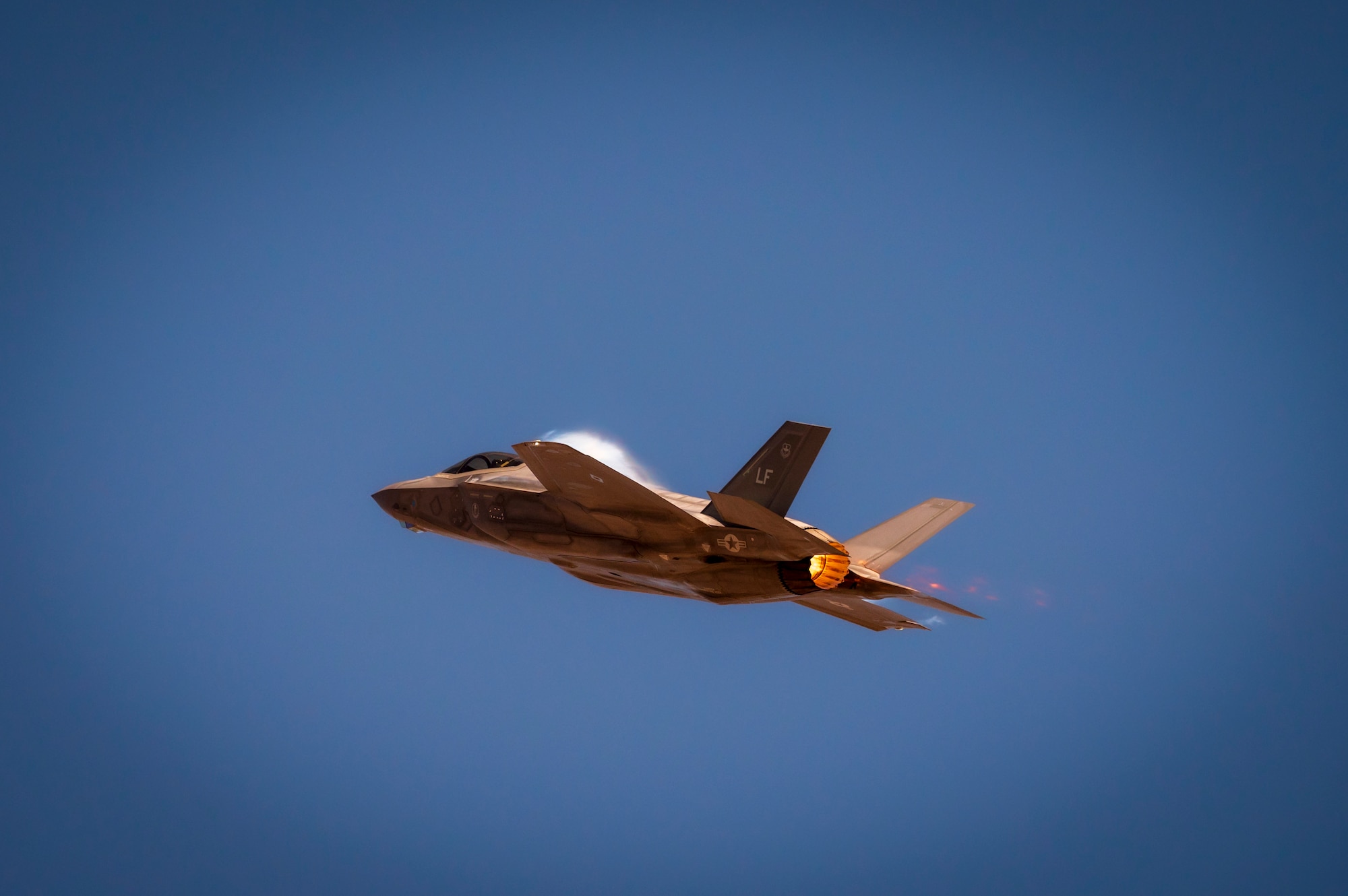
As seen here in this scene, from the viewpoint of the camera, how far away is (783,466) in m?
20.2

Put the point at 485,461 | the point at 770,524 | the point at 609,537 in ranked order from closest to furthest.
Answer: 1. the point at 770,524
2. the point at 609,537
3. the point at 485,461

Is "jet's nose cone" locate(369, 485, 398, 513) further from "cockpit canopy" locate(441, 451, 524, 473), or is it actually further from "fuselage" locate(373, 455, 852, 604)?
"cockpit canopy" locate(441, 451, 524, 473)

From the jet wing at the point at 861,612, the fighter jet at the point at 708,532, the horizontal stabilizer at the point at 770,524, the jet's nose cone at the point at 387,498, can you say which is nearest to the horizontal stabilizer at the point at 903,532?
the fighter jet at the point at 708,532

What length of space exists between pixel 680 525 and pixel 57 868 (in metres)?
70.1

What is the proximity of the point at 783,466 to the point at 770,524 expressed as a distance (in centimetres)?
177

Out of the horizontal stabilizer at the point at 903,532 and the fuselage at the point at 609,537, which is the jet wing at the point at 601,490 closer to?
the fuselage at the point at 609,537

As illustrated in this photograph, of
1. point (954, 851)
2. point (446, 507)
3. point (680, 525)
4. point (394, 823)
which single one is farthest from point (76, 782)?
point (680, 525)

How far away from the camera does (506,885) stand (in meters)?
77.6

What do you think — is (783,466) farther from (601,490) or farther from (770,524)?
(601,490)

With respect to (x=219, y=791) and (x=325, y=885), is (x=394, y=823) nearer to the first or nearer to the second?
(x=325, y=885)

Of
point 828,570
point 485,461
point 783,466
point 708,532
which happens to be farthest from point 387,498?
point 828,570

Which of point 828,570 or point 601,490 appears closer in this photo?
point 828,570

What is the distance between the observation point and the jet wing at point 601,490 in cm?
1933

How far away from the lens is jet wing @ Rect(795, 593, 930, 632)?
72.6 ft
